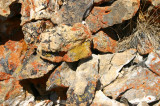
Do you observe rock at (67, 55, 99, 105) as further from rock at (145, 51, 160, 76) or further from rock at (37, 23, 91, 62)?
rock at (145, 51, 160, 76)

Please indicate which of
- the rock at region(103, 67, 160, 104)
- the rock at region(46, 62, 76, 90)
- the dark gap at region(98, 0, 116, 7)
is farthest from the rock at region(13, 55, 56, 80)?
the dark gap at region(98, 0, 116, 7)

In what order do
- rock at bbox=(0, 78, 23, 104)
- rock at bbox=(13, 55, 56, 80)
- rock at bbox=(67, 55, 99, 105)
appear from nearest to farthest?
rock at bbox=(67, 55, 99, 105) → rock at bbox=(13, 55, 56, 80) → rock at bbox=(0, 78, 23, 104)

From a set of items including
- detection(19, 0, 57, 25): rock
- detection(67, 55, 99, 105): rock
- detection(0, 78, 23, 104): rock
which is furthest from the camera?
detection(0, 78, 23, 104): rock

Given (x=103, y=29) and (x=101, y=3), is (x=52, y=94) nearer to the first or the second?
(x=103, y=29)

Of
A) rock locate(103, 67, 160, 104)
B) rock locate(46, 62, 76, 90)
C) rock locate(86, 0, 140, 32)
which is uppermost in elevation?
rock locate(86, 0, 140, 32)

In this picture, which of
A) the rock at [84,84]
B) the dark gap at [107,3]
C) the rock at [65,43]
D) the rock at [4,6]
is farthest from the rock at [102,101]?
the rock at [4,6]

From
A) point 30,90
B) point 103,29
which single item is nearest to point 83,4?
point 103,29

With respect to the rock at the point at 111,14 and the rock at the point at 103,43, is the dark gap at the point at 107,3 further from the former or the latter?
the rock at the point at 103,43
